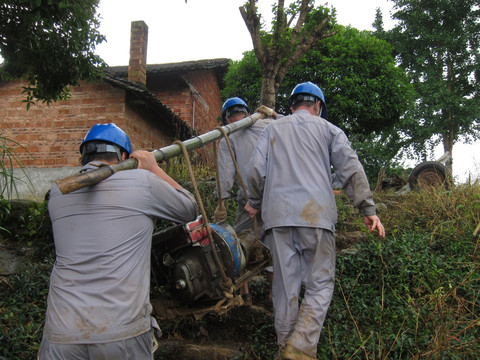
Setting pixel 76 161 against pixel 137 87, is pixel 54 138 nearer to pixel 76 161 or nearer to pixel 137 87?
pixel 76 161

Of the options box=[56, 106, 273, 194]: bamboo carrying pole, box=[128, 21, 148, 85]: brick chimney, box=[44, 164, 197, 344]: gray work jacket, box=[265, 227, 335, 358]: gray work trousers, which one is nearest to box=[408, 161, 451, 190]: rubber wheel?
Result: box=[265, 227, 335, 358]: gray work trousers

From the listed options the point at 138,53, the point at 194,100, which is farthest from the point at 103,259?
the point at 194,100

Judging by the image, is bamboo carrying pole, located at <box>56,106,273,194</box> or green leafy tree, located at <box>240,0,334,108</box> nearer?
bamboo carrying pole, located at <box>56,106,273,194</box>

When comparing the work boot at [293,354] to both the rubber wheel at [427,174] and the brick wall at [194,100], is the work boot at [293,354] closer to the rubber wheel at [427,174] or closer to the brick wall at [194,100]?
the rubber wheel at [427,174]

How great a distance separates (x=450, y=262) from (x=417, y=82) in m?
17.6

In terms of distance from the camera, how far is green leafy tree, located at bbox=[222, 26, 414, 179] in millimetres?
10969

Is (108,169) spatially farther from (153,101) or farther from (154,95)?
(154,95)

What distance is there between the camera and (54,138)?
981cm

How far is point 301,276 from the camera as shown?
9.62ft

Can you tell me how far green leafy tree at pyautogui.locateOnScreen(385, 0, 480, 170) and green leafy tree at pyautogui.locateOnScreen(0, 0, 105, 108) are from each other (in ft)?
53.2

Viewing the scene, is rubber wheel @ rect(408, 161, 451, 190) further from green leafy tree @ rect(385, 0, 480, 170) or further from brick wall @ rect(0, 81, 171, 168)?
green leafy tree @ rect(385, 0, 480, 170)

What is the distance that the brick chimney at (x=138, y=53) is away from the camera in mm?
12133

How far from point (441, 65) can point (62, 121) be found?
1708 centimetres

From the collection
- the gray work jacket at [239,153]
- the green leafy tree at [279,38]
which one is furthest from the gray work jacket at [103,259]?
the green leafy tree at [279,38]
